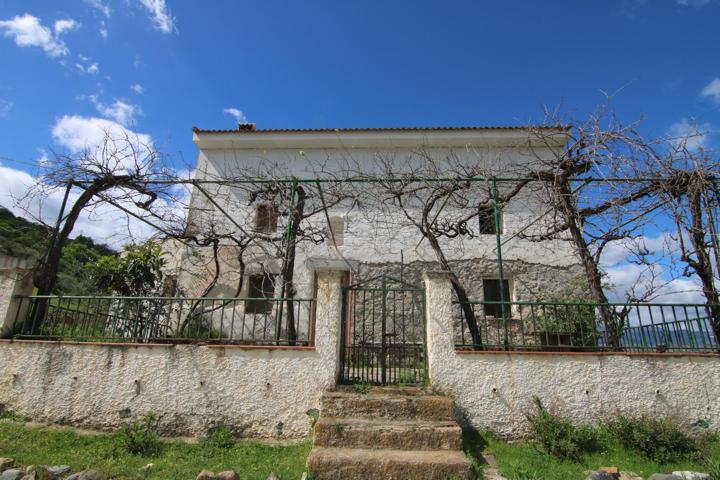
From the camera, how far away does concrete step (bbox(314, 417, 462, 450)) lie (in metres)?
3.61

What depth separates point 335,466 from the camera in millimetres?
3246

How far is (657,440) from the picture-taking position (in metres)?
3.89

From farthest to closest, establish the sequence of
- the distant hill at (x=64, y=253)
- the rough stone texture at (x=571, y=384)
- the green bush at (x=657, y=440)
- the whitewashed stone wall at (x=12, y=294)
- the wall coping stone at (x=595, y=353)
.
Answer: the distant hill at (x=64, y=253), the whitewashed stone wall at (x=12, y=294), the wall coping stone at (x=595, y=353), the rough stone texture at (x=571, y=384), the green bush at (x=657, y=440)

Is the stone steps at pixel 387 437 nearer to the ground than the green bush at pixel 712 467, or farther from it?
farther from it

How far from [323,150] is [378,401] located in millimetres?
8350

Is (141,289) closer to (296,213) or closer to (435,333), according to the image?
(296,213)

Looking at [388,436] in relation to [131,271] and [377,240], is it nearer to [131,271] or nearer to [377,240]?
[377,240]

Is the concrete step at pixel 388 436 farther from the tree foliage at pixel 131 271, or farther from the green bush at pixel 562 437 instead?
the tree foliage at pixel 131 271

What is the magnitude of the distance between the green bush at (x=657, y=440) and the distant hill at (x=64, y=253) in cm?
787

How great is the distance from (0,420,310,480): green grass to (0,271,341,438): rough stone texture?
0.74ft

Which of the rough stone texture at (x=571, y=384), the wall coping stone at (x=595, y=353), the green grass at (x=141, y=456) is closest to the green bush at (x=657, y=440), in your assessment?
the rough stone texture at (x=571, y=384)

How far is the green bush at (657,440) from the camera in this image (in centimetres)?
384

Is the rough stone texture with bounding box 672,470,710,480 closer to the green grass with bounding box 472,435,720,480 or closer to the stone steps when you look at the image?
the green grass with bounding box 472,435,720,480

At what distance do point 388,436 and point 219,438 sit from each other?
1913 millimetres
